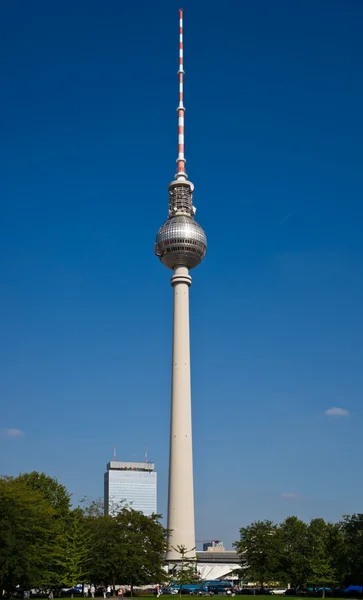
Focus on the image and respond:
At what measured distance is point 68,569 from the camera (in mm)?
84438

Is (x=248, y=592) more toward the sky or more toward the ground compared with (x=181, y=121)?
more toward the ground

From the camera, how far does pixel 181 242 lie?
133m

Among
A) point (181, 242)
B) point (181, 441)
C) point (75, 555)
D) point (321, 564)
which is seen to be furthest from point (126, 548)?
point (181, 242)

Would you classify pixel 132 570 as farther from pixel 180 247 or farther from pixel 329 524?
pixel 180 247

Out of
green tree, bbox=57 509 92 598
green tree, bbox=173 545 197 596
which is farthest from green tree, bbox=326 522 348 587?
green tree, bbox=57 509 92 598

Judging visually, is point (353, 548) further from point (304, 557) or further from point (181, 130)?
point (181, 130)

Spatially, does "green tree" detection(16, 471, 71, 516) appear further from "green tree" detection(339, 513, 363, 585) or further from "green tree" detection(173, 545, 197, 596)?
"green tree" detection(339, 513, 363, 585)

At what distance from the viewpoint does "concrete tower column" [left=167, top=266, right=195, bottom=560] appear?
120 m

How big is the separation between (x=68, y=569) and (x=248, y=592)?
1355 inches

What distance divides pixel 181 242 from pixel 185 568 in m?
54.7

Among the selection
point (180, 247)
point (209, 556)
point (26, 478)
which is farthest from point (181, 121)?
point (209, 556)

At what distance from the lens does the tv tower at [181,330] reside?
4739 inches

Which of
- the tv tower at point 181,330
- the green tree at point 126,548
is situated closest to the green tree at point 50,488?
the green tree at point 126,548

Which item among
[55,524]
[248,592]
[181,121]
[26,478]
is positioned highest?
[181,121]
